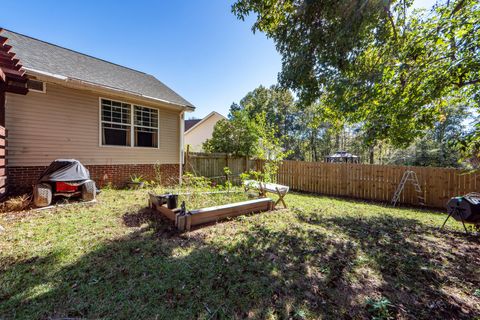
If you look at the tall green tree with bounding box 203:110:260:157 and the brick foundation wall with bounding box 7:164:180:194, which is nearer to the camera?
the brick foundation wall with bounding box 7:164:180:194

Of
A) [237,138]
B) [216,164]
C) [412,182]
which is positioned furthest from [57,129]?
[412,182]

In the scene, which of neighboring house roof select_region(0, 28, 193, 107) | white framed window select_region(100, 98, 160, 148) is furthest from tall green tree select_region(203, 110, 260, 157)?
neighboring house roof select_region(0, 28, 193, 107)

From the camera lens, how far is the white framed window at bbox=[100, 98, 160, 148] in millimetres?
7043

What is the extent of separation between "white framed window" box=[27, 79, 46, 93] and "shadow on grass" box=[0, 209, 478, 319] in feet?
17.4

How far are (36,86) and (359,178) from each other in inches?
467

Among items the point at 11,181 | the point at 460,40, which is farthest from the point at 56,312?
the point at 460,40

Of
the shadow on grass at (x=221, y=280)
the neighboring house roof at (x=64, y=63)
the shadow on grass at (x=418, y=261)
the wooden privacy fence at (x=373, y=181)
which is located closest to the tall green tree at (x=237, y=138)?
the wooden privacy fence at (x=373, y=181)

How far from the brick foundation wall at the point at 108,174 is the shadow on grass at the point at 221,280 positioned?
4.22 meters

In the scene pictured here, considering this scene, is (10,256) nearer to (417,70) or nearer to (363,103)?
(363,103)

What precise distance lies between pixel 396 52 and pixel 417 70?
806 millimetres

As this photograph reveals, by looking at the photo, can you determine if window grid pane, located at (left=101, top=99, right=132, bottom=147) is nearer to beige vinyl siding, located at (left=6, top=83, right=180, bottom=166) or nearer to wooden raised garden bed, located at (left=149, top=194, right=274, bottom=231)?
beige vinyl siding, located at (left=6, top=83, right=180, bottom=166)

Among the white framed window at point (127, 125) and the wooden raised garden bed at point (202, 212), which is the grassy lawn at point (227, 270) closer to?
the wooden raised garden bed at point (202, 212)

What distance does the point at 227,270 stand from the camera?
2.65 m

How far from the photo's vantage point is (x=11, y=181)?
5332mm
